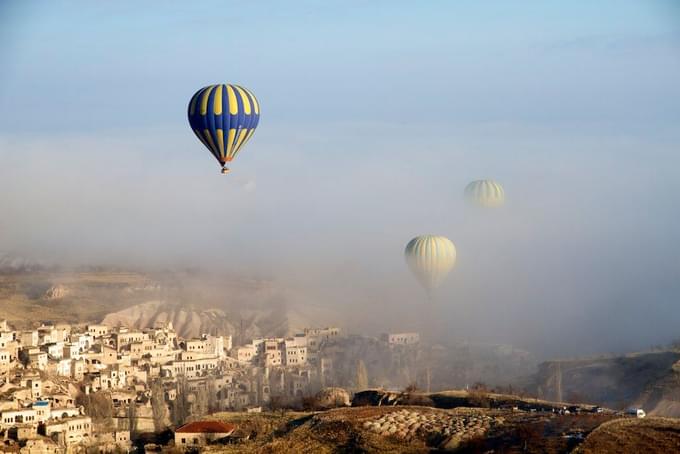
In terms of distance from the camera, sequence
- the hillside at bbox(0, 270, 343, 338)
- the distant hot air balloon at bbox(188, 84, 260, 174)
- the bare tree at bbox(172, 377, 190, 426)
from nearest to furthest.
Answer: the distant hot air balloon at bbox(188, 84, 260, 174)
the bare tree at bbox(172, 377, 190, 426)
the hillside at bbox(0, 270, 343, 338)

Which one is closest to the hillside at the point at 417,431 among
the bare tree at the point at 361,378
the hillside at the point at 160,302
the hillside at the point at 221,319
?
the bare tree at the point at 361,378

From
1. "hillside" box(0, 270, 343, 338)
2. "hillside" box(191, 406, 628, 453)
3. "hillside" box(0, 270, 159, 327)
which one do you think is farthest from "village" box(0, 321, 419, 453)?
"hillside" box(0, 270, 159, 327)

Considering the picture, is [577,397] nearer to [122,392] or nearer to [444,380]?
[444,380]

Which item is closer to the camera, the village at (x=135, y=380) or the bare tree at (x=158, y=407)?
the village at (x=135, y=380)

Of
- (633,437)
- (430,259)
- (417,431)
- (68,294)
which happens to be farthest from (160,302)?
(633,437)

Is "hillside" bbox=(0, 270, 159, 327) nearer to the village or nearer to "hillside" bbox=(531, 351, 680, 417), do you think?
the village

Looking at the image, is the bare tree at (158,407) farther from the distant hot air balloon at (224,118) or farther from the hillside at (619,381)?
the hillside at (619,381)

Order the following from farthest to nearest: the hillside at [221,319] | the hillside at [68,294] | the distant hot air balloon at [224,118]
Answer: the hillside at [68,294] < the hillside at [221,319] < the distant hot air balloon at [224,118]
